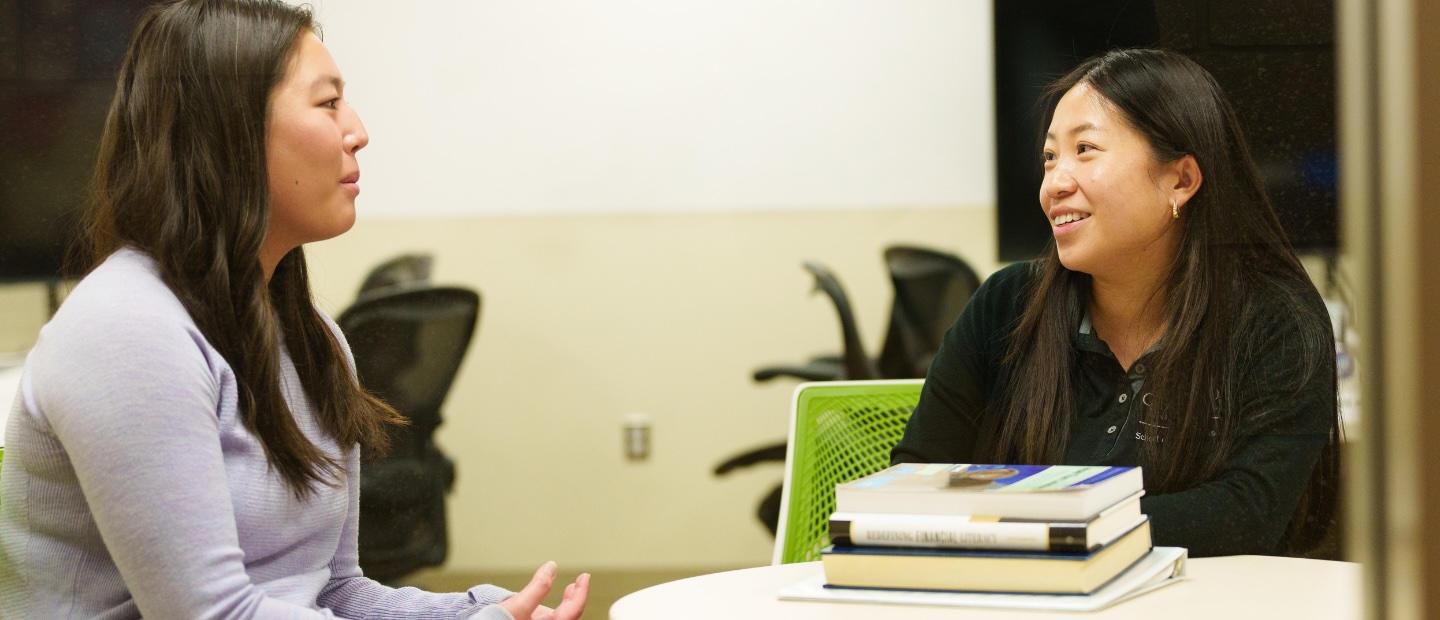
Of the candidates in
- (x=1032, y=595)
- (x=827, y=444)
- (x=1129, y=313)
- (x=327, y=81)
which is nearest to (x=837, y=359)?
(x=827, y=444)

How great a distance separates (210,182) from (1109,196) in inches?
42.4

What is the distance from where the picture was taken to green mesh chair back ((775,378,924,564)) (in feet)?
5.33

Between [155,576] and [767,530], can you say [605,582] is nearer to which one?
[767,530]

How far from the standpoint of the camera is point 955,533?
2.89 ft

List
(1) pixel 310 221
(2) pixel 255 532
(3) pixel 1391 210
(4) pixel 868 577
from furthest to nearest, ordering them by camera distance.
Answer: (1) pixel 310 221 < (2) pixel 255 532 < (4) pixel 868 577 < (3) pixel 1391 210

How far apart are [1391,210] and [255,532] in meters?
0.96

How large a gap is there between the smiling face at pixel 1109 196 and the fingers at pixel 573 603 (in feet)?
2.52

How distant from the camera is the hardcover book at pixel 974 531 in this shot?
858 mm

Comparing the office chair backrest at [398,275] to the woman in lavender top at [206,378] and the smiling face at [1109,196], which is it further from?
the smiling face at [1109,196]

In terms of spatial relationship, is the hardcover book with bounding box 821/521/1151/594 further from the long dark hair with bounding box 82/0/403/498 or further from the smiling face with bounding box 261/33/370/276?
the smiling face with bounding box 261/33/370/276

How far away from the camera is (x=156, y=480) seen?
921 millimetres

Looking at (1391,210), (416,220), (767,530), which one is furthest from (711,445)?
(1391,210)

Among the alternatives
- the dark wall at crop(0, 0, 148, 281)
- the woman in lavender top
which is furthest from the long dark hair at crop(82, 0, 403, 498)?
the dark wall at crop(0, 0, 148, 281)

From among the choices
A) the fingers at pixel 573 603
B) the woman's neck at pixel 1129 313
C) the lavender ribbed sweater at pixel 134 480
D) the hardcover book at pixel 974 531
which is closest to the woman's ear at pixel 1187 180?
the woman's neck at pixel 1129 313
